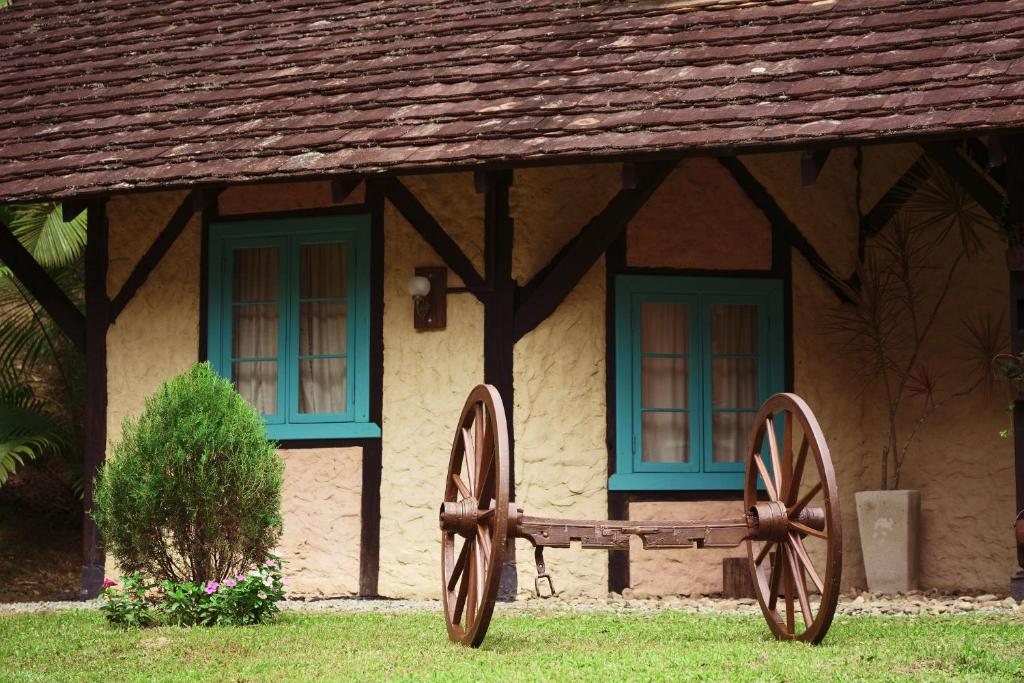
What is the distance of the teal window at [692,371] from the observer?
9.90 meters

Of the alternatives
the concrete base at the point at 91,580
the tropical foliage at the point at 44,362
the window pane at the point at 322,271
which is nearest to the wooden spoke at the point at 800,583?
the window pane at the point at 322,271

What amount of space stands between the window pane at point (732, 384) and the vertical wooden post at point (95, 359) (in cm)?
438

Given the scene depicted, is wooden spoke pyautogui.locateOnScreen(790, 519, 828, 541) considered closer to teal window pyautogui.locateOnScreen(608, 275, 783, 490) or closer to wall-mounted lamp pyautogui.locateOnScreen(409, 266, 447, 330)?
teal window pyautogui.locateOnScreen(608, 275, 783, 490)

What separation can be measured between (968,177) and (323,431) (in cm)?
452

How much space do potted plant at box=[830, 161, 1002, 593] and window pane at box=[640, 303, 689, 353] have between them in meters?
1.05

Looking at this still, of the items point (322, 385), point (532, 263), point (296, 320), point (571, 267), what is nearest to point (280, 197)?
point (296, 320)

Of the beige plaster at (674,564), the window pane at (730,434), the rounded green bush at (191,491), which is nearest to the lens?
the rounded green bush at (191,491)

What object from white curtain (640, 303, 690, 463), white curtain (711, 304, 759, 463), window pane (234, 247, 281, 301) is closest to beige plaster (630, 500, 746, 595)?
white curtain (640, 303, 690, 463)

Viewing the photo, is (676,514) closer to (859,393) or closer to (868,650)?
(859,393)

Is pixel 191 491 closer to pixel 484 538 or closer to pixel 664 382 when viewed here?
pixel 484 538

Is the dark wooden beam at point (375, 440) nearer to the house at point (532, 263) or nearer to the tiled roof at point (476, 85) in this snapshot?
the house at point (532, 263)

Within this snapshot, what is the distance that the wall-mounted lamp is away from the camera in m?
9.80

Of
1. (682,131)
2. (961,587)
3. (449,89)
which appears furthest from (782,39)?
(961,587)

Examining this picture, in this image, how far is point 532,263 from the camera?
9.76m
